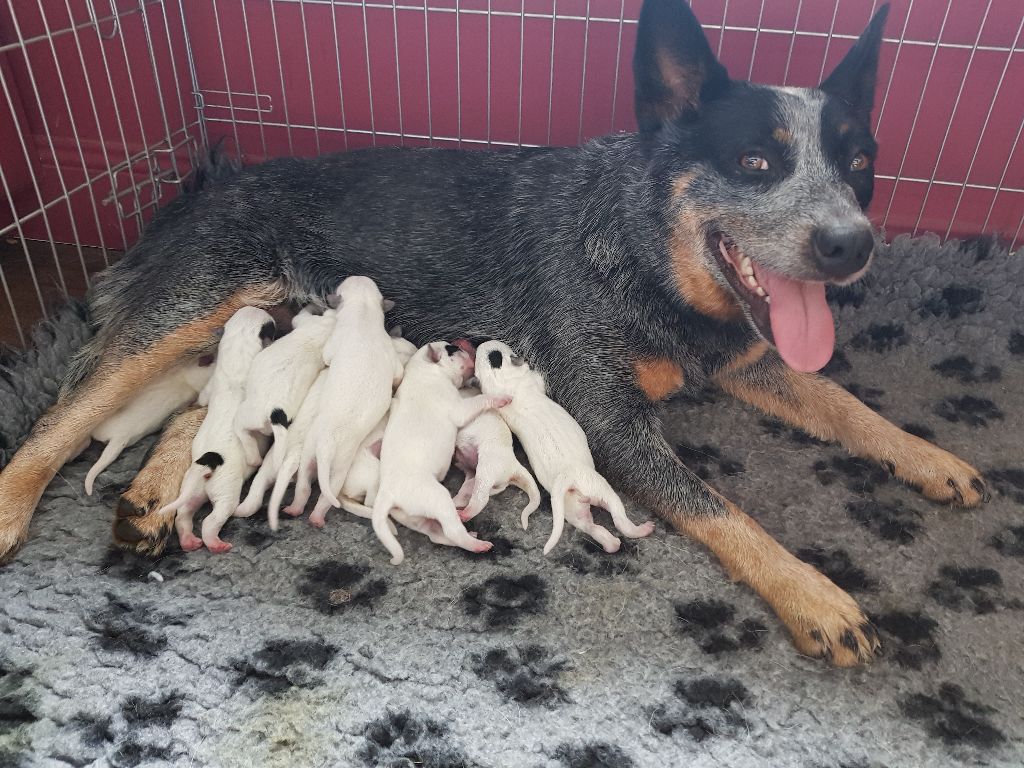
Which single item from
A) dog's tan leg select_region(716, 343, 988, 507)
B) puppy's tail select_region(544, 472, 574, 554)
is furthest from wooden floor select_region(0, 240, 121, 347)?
dog's tan leg select_region(716, 343, 988, 507)

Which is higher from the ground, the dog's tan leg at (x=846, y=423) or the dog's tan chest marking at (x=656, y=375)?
the dog's tan chest marking at (x=656, y=375)

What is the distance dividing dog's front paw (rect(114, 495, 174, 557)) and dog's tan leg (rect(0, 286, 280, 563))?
0.78 ft

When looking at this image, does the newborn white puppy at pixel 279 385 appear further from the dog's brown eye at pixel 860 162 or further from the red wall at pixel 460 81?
the dog's brown eye at pixel 860 162

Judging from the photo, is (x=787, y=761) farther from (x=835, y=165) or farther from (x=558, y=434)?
(x=835, y=165)

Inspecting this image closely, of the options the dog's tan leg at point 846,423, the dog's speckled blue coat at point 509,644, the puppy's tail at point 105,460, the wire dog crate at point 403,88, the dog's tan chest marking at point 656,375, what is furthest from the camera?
the wire dog crate at point 403,88

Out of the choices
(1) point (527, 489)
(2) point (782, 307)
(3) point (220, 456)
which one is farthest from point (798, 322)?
(3) point (220, 456)

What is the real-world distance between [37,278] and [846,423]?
114 inches

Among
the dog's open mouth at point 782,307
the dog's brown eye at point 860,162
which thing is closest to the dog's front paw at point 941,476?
the dog's open mouth at point 782,307

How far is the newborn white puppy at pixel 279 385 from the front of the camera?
188 centimetres

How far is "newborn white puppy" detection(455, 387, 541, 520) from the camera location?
187cm

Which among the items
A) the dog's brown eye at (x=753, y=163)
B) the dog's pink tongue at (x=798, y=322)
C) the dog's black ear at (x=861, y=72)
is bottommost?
the dog's pink tongue at (x=798, y=322)

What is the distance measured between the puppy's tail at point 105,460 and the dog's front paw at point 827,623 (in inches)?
67.2

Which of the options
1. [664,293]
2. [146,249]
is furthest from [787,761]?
[146,249]

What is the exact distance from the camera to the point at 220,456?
1.85 meters
